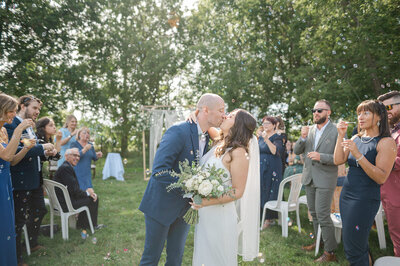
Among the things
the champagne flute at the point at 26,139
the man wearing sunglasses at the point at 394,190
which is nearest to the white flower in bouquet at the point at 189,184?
the champagne flute at the point at 26,139

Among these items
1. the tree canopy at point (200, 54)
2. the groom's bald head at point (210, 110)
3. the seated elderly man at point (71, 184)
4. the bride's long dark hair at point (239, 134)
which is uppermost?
the tree canopy at point (200, 54)

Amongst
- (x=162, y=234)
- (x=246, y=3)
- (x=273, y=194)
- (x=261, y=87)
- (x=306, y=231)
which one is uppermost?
(x=246, y=3)

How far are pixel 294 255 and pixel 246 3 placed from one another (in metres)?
14.2

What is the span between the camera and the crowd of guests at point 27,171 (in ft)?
9.41

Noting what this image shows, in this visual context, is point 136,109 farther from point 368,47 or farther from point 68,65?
point 368,47

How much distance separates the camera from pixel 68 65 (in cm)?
1260

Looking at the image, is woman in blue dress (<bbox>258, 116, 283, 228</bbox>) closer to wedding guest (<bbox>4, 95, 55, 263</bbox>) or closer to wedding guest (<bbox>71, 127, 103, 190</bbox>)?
wedding guest (<bbox>71, 127, 103, 190</bbox>)

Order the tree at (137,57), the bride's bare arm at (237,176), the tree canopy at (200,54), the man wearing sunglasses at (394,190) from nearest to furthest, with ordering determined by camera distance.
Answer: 1. the bride's bare arm at (237,176)
2. the man wearing sunglasses at (394,190)
3. the tree canopy at (200,54)
4. the tree at (137,57)

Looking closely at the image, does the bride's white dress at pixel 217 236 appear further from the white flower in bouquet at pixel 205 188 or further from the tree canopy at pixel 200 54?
the tree canopy at pixel 200 54

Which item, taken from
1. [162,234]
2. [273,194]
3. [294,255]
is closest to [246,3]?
[273,194]

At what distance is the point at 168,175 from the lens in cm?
248

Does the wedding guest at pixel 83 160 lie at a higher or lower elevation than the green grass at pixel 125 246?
higher

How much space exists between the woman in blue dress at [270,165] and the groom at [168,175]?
137 inches

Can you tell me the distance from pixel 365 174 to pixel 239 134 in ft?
4.96
